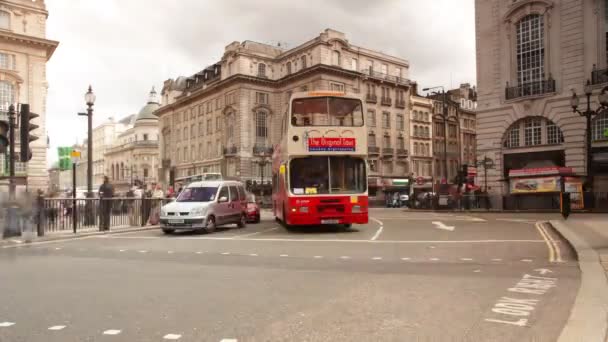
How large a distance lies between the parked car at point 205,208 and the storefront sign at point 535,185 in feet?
60.9

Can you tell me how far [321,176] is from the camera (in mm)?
16328

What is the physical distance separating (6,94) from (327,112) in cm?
4633

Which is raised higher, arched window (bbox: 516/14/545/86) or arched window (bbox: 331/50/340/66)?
arched window (bbox: 331/50/340/66)

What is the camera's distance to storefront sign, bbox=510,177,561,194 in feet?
95.9

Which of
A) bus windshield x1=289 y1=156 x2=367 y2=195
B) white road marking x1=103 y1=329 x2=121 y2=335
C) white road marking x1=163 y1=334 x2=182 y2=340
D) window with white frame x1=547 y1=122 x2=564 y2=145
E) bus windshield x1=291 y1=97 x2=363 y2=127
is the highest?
window with white frame x1=547 y1=122 x2=564 y2=145

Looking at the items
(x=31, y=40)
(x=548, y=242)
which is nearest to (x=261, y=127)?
(x=31, y=40)

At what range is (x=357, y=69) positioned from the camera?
A: 2601 inches

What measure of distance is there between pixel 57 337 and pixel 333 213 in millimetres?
12033

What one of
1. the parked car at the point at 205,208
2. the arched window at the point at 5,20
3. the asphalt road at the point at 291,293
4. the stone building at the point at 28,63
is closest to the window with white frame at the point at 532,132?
the parked car at the point at 205,208

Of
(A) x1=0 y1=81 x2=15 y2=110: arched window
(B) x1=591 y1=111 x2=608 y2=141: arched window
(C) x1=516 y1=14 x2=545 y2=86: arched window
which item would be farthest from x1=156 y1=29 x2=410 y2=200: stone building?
(B) x1=591 y1=111 x2=608 y2=141: arched window

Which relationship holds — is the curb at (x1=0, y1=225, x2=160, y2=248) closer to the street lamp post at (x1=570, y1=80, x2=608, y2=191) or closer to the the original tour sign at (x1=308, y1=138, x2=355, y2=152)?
the the original tour sign at (x1=308, y1=138, x2=355, y2=152)

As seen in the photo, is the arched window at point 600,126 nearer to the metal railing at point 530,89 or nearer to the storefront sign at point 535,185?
the metal railing at point 530,89

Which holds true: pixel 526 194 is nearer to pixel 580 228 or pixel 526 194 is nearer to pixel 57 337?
pixel 580 228

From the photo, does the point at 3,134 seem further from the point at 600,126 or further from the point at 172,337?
the point at 600,126
